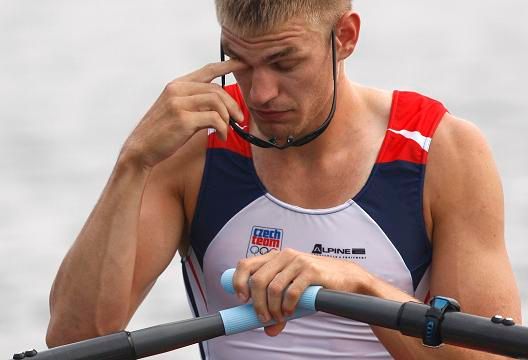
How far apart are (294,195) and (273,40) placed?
0.56 m

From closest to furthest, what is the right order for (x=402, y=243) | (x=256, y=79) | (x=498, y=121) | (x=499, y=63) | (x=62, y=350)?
(x=62, y=350) → (x=256, y=79) → (x=402, y=243) → (x=498, y=121) → (x=499, y=63)

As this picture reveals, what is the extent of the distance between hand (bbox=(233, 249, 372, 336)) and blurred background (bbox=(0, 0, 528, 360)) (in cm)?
350

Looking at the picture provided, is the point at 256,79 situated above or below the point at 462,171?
above

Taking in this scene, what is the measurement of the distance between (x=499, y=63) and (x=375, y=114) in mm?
5190

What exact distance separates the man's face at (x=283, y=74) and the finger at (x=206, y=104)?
9 centimetres

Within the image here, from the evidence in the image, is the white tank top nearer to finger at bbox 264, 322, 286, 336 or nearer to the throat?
the throat

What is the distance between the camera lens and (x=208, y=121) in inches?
161

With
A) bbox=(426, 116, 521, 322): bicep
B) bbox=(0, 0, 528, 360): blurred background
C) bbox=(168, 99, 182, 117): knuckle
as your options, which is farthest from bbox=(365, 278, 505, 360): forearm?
Result: bbox=(0, 0, 528, 360): blurred background

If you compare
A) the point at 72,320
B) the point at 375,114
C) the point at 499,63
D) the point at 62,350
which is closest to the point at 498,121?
the point at 499,63

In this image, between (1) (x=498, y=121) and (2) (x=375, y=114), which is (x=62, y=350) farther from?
(1) (x=498, y=121)

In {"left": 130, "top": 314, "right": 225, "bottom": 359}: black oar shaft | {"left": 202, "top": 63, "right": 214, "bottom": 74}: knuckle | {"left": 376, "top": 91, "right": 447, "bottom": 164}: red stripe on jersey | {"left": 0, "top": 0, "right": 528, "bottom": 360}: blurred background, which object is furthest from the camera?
{"left": 0, "top": 0, "right": 528, "bottom": 360}: blurred background

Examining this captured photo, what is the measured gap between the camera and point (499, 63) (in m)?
9.64

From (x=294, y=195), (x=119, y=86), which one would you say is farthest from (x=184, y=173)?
(x=119, y=86)

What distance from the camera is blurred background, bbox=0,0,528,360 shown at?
25.7 ft
